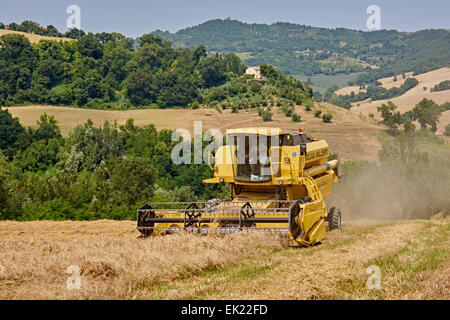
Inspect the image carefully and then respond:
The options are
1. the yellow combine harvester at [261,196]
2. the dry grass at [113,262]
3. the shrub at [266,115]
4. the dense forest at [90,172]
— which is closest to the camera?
the dry grass at [113,262]

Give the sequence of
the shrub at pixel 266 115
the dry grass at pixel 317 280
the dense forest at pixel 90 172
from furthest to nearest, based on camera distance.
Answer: the shrub at pixel 266 115
the dense forest at pixel 90 172
the dry grass at pixel 317 280

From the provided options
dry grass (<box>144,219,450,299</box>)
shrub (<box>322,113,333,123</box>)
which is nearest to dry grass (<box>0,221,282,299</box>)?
dry grass (<box>144,219,450,299</box>)

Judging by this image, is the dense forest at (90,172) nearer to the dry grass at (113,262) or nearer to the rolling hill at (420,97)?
the dry grass at (113,262)

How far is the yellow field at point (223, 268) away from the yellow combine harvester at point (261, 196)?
86cm

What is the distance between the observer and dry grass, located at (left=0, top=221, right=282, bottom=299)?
8352mm

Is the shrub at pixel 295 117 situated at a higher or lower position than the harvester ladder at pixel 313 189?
lower

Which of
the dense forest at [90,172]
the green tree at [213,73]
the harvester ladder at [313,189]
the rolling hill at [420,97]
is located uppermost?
the green tree at [213,73]

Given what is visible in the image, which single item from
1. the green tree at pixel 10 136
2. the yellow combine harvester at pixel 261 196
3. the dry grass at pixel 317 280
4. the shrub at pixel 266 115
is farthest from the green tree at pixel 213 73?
the dry grass at pixel 317 280

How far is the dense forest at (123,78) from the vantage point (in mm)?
116625

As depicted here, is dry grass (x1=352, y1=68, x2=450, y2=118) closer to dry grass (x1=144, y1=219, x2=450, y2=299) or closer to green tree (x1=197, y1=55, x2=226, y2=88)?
green tree (x1=197, y1=55, x2=226, y2=88)

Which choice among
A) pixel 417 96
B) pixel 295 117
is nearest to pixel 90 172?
pixel 295 117

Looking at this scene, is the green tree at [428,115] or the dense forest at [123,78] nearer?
the green tree at [428,115]
